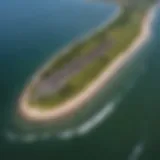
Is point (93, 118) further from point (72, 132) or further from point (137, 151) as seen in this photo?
point (137, 151)

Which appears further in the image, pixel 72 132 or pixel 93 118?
pixel 93 118

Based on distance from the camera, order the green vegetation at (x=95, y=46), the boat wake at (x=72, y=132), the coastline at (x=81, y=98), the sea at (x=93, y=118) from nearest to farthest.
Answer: the sea at (x=93, y=118), the boat wake at (x=72, y=132), the coastline at (x=81, y=98), the green vegetation at (x=95, y=46)

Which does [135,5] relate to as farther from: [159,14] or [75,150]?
[75,150]

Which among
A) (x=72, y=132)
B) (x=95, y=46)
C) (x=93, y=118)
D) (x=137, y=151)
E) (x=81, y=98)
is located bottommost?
(x=137, y=151)

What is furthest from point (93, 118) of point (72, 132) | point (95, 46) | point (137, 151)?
point (95, 46)

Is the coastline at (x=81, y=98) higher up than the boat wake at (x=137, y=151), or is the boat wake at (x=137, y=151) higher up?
the coastline at (x=81, y=98)

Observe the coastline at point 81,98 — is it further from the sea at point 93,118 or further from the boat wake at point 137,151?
the boat wake at point 137,151

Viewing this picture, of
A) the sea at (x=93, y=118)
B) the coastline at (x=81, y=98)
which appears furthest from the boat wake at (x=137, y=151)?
the coastline at (x=81, y=98)
